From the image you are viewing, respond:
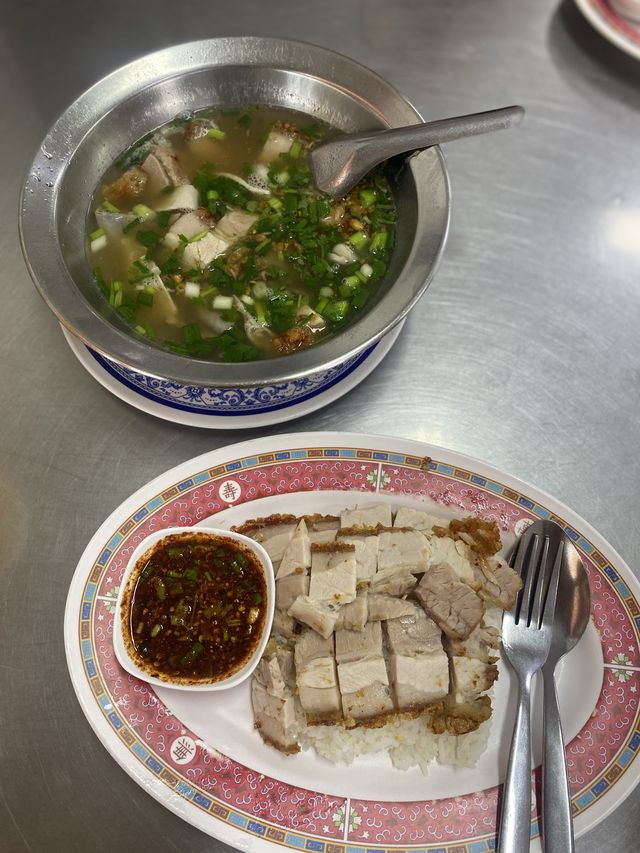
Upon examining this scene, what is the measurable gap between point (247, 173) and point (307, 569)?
1757mm

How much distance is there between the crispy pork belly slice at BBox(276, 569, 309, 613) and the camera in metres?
2.24

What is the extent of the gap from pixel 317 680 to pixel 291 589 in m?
0.30

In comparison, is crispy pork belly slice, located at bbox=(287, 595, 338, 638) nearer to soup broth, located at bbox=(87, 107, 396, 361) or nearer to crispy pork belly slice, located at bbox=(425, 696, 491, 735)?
crispy pork belly slice, located at bbox=(425, 696, 491, 735)

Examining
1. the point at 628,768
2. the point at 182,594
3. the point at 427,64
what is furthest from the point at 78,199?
the point at 628,768

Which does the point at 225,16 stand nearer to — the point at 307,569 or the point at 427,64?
the point at 427,64

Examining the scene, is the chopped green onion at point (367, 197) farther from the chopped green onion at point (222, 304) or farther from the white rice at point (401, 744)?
the white rice at point (401, 744)

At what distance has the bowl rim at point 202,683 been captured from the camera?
82.4 inches

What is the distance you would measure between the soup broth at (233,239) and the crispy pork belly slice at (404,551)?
0.80 metres

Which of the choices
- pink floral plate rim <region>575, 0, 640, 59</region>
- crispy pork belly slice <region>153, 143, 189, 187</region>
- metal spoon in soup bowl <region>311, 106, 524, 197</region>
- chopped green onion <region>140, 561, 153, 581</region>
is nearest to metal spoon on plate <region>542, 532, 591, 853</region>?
chopped green onion <region>140, 561, 153, 581</region>

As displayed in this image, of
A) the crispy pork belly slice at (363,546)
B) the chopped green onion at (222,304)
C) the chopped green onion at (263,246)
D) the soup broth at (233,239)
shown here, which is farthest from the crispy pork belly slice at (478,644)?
the chopped green onion at (263,246)

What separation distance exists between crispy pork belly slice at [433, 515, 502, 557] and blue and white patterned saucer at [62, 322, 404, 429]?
0.71m

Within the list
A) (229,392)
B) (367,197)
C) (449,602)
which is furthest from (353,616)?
(367,197)

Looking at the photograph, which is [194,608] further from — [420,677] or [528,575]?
[528,575]

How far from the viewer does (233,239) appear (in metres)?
2.72
